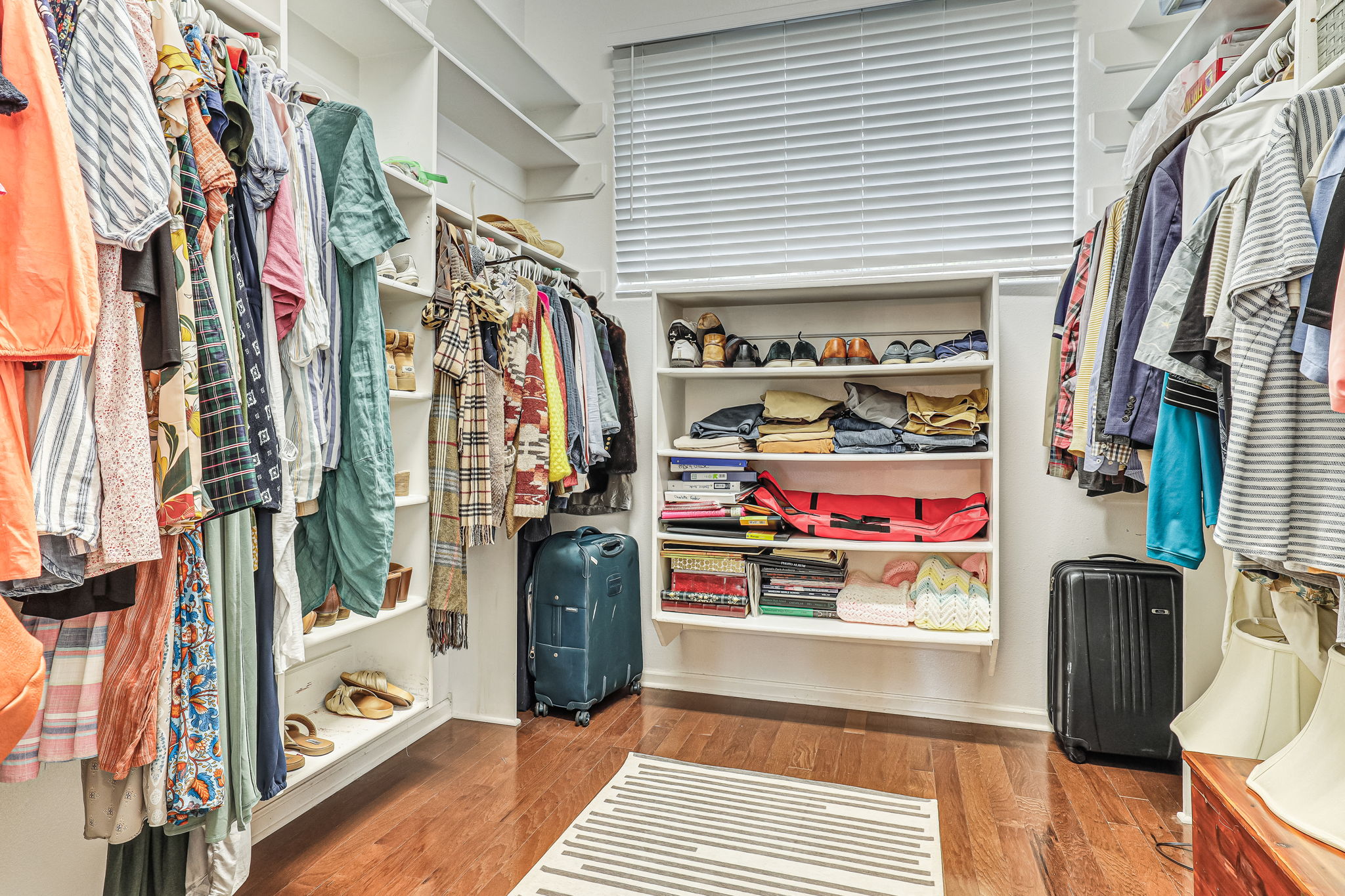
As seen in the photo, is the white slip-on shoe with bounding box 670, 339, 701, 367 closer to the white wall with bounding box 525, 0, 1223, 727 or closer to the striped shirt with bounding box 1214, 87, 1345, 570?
the white wall with bounding box 525, 0, 1223, 727

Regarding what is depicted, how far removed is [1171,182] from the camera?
5.34 feet

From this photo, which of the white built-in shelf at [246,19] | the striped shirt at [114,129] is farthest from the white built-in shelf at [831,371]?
the striped shirt at [114,129]

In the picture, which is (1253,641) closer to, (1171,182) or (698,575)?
(1171,182)

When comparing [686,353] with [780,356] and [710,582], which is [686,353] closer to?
[780,356]

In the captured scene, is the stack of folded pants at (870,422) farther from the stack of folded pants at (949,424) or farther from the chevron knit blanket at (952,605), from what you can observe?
the chevron knit blanket at (952,605)

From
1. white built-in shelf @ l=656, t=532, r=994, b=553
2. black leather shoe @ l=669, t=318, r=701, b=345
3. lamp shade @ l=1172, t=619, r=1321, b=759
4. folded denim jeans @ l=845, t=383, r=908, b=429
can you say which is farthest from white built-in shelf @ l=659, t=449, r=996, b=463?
lamp shade @ l=1172, t=619, r=1321, b=759

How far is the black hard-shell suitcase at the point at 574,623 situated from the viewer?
2666 millimetres

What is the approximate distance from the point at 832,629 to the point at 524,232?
186 cm

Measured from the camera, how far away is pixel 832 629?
2.58m

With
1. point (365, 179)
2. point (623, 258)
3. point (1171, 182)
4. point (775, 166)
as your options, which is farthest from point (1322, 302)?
point (623, 258)

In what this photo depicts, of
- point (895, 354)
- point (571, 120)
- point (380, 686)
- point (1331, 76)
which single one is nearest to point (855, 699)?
point (895, 354)

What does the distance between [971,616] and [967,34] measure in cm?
216

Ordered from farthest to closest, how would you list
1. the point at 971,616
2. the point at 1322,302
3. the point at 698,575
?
the point at 698,575 → the point at 971,616 → the point at 1322,302

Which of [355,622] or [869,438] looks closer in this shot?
[355,622]
